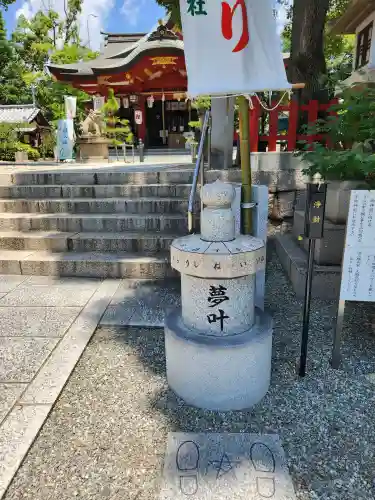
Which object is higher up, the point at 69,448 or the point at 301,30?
the point at 301,30

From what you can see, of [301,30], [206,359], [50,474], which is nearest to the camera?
[50,474]

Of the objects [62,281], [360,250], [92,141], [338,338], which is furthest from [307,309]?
[92,141]

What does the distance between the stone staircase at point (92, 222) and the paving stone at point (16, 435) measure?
2.65 meters

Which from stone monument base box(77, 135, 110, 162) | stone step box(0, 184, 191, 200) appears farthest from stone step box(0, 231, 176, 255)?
stone monument base box(77, 135, 110, 162)

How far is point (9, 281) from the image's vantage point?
16.0ft

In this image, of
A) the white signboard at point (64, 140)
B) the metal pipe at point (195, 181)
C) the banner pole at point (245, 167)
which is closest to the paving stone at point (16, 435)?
the metal pipe at point (195, 181)

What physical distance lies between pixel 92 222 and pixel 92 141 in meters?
7.84

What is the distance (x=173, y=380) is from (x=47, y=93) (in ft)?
83.5

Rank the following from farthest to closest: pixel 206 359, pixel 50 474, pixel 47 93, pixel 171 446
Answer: pixel 47 93 → pixel 206 359 → pixel 171 446 → pixel 50 474

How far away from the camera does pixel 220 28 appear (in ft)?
8.18

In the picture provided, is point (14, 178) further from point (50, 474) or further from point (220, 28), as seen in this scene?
point (50, 474)

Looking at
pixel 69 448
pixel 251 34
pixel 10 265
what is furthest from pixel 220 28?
pixel 10 265

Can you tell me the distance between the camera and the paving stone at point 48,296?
4199 millimetres

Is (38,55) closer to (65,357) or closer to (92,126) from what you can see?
(92,126)
